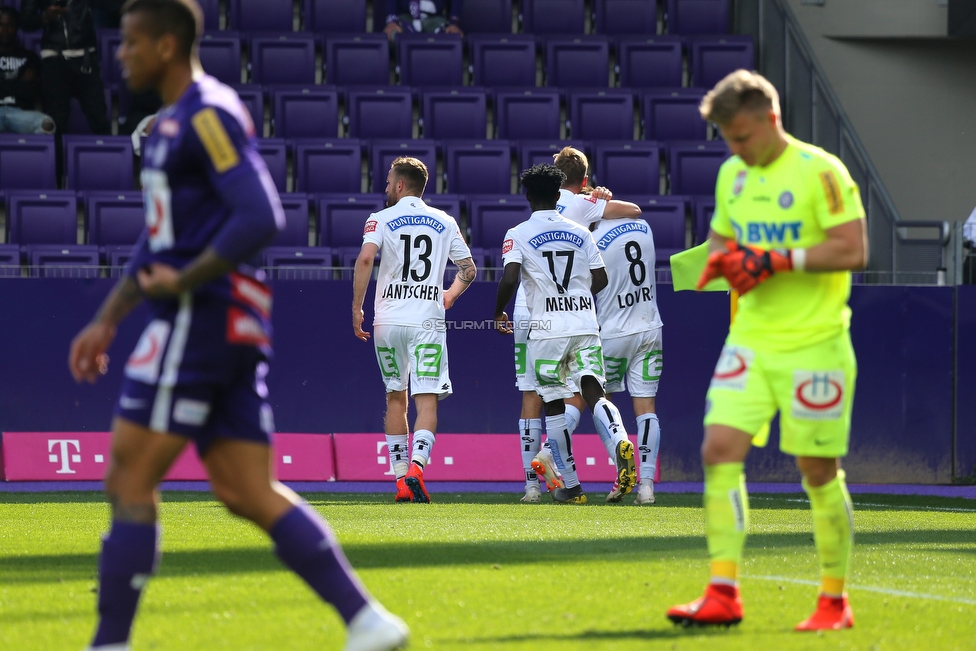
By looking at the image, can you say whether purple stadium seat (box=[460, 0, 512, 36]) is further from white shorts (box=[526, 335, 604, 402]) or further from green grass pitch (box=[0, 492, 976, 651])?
green grass pitch (box=[0, 492, 976, 651])

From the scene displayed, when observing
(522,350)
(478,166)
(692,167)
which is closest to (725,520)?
(522,350)

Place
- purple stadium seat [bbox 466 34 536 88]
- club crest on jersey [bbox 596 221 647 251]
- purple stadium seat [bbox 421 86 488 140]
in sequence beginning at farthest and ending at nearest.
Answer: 1. purple stadium seat [bbox 466 34 536 88]
2. purple stadium seat [bbox 421 86 488 140]
3. club crest on jersey [bbox 596 221 647 251]

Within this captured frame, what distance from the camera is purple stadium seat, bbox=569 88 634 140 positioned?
55.9 feet

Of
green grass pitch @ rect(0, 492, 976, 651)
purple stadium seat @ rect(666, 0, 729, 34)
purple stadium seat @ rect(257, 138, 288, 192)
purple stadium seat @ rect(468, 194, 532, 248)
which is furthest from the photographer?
purple stadium seat @ rect(666, 0, 729, 34)

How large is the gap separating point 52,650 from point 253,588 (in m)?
1.41

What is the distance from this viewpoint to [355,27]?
61.0 feet

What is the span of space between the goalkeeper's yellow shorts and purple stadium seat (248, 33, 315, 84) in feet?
44.4

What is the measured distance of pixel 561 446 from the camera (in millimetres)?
10156

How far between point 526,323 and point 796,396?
5946 millimetres

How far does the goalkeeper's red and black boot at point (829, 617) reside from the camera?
446cm

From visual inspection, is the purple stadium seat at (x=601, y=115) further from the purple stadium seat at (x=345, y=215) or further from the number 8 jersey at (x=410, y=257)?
the number 8 jersey at (x=410, y=257)

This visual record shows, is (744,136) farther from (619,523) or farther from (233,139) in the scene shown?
(619,523)

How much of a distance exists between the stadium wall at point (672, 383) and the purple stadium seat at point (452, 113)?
4.33 meters

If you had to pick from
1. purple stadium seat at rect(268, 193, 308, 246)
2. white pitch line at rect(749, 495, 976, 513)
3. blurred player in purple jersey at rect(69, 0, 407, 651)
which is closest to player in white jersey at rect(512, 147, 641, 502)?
white pitch line at rect(749, 495, 976, 513)
